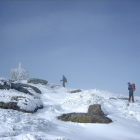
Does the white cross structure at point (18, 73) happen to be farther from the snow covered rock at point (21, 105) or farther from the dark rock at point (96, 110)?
the dark rock at point (96, 110)

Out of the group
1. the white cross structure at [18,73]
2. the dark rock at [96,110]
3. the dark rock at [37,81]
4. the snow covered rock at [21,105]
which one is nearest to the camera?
the snow covered rock at [21,105]

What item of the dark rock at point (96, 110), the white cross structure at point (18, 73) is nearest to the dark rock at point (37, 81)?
the white cross structure at point (18, 73)

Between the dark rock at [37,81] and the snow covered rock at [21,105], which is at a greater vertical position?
the dark rock at [37,81]

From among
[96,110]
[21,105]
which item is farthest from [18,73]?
[96,110]

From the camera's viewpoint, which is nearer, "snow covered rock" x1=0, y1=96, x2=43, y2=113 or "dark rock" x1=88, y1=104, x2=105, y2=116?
"snow covered rock" x1=0, y1=96, x2=43, y2=113

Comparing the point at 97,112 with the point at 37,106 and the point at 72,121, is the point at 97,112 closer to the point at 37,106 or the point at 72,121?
the point at 72,121

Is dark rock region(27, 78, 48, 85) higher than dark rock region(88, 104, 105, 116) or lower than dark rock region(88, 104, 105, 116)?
higher

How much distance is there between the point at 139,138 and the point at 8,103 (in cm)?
685

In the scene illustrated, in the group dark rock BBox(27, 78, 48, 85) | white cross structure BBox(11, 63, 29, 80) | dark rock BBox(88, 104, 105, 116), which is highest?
white cross structure BBox(11, 63, 29, 80)

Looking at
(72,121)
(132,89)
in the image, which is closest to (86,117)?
(72,121)

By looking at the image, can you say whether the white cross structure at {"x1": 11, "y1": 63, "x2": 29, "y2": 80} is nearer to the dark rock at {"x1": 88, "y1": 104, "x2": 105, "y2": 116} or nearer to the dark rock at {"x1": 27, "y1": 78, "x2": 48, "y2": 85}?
the dark rock at {"x1": 27, "y1": 78, "x2": 48, "y2": 85}

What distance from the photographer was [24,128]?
5965 millimetres

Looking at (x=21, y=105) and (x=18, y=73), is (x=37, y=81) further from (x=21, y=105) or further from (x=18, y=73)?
(x=21, y=105)

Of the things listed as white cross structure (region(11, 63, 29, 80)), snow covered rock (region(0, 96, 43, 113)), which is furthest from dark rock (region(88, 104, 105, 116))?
white cross structure (region(11, 63, 29, 80))
